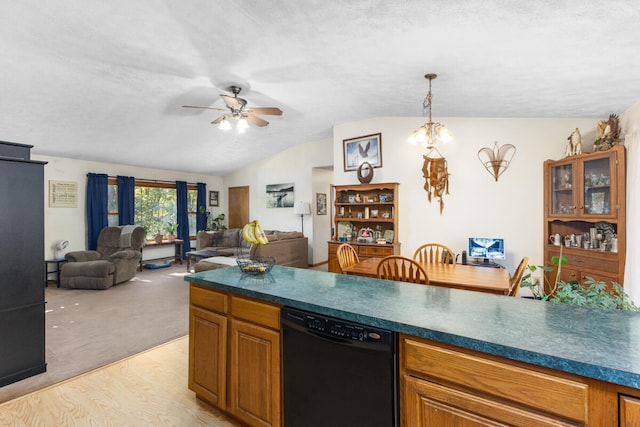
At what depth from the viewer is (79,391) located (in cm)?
226

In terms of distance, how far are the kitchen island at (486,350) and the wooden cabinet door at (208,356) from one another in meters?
0.14

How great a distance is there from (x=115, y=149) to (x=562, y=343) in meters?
6.62

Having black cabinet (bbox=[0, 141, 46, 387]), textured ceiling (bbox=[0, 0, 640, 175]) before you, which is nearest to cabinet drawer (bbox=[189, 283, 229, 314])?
black cabinet (bbox=[0, 141, 46, 387])

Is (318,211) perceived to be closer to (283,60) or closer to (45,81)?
(283,60)

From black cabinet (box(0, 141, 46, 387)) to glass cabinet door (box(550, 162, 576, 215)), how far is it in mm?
5288

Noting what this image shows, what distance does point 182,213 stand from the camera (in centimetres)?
771

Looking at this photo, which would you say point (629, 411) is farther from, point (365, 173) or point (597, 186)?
point (365, 173)

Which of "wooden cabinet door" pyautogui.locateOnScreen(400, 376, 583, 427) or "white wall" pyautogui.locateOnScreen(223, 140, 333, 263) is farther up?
"white wall" pyautogui.locateOnScreen(223, 140, 333, 263)

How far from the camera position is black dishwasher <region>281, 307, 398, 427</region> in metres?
1.24

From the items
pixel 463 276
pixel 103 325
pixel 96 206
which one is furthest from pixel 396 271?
pixel 96 206

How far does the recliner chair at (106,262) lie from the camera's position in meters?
5.05

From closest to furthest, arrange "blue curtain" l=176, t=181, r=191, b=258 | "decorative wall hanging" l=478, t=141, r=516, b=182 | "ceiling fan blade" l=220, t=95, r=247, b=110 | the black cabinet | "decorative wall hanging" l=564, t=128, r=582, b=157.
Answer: the black cabinet < "ceiling fan blade" l=220, t=95, r=247, b=110 < "decorative wall hanging" l=564, t=128, r=582, b=157 < "decorative wall hanging" l=478, t=141, r=516, b=182 < "blue curtain" l=176, t=181, r=191, b=258

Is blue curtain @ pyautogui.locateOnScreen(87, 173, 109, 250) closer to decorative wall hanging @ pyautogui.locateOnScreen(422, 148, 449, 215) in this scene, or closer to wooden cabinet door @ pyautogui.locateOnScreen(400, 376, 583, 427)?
decorative wall hanging @ pyautogui.locateOnScreen(422, 148, 449, 215)

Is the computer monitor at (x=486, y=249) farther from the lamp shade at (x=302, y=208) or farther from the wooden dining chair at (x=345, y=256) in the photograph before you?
the lamp shade at (x=302, y=208)
